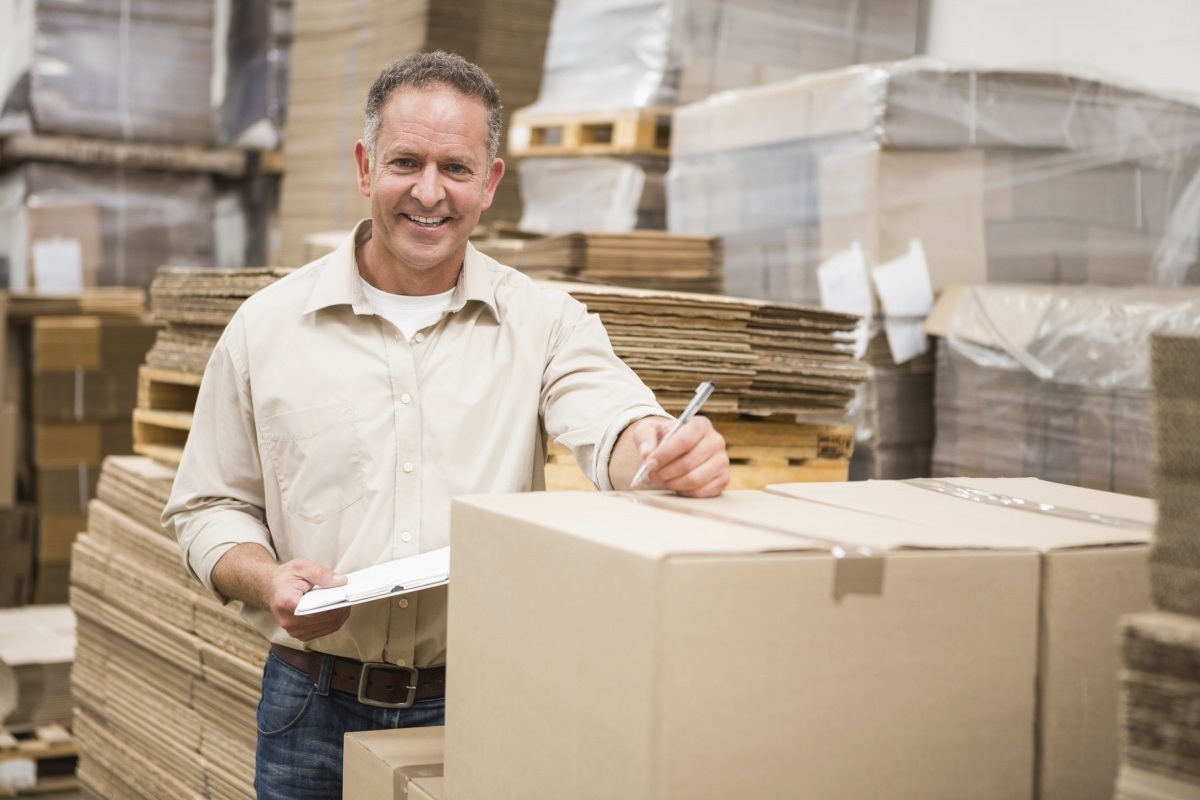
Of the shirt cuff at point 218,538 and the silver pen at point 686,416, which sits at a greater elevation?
the silver pen at point 686,416

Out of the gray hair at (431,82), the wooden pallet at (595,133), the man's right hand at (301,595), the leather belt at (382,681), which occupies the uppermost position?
the wooden pallet at (595,133)

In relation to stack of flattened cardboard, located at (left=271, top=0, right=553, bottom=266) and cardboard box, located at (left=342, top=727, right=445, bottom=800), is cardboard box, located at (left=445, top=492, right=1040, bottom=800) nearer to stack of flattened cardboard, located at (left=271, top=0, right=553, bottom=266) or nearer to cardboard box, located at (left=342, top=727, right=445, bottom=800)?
cardboard box, located at (left=342, top=727, right=445, bottom=800)

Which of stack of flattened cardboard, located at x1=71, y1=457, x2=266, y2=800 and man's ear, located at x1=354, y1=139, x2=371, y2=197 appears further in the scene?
stack of flattened cardboard, located at x1=71, y1=457, x2=266, y2=800

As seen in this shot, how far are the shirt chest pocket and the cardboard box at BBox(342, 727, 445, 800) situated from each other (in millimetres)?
473

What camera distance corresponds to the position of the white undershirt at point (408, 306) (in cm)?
261

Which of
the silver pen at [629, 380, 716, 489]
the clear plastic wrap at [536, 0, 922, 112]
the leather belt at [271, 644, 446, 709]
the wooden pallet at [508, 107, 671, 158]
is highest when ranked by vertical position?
the clear plastic wrap at [536, 0, 922, 112]

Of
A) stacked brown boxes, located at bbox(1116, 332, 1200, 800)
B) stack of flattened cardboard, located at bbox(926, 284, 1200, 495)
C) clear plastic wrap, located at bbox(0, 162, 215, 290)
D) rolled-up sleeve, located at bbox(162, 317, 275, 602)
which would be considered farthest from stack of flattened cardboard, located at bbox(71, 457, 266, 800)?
clear plastic wrap, located at bbox(0, 162, 215, 290)

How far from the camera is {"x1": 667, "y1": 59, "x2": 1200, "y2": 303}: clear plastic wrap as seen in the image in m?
4.34

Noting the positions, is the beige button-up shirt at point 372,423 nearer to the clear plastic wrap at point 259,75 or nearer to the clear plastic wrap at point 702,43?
the clear plastic wrap at point 702,43

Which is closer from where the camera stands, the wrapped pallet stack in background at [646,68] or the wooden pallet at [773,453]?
the wooden pallet at [773,453]

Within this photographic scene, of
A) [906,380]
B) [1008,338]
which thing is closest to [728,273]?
[906,380]

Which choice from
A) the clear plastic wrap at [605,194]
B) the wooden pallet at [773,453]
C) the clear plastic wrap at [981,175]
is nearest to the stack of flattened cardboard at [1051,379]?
the clear plastic wrap at [981,175]

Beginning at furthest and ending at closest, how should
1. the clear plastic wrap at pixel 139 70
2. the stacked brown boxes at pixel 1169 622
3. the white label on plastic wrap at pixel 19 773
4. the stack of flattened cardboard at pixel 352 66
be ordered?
the clear plastic wrap at pixel 139 70 < the stack of flattened cardboard at pixel 352 66 < the white label on plastic wrap at pixel 19 773 < the stacked brown boxes at pixel 1169 622

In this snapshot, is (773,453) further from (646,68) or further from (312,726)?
(646,68)
